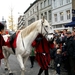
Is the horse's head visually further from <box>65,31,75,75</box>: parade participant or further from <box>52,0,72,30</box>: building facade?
<box>52,0,72,30</box>: building facade

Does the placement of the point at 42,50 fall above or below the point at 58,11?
below

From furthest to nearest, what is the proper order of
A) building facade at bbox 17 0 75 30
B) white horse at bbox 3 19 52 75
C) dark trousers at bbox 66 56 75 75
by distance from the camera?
building facade at bbox 17 0 75 30
dark trousers at bbox 66 56 75 75
white horse at bbox 3 19 52 75

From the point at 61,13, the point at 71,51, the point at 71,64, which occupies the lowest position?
the point at 71,64

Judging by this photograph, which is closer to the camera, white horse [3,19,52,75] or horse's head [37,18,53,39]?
horse's head [37,18,53,39]

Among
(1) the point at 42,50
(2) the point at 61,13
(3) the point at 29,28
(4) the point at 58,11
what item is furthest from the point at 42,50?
(4) the point at 58,11

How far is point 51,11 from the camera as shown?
1588 inches

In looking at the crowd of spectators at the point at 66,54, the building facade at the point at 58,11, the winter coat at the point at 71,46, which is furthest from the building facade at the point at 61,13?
the winter coat at the point at 71,46

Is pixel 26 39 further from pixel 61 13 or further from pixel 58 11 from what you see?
pixel 58 11

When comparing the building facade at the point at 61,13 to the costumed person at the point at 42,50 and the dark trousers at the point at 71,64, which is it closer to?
the dark trousers at the point at 71,64

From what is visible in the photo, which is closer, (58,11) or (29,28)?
(29,28)

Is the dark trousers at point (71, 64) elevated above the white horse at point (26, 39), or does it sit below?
below

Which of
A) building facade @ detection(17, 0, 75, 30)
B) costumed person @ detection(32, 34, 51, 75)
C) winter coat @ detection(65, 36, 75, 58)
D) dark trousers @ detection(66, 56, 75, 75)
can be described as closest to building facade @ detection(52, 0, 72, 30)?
building facade @ detection(17, 0, 75, 30)

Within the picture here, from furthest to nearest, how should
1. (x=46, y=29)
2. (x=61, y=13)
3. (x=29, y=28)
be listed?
(x=61, y=13)
(x=29, y=28)
(x=46, y=29)

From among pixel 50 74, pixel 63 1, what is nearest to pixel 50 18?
pixel 63 1
